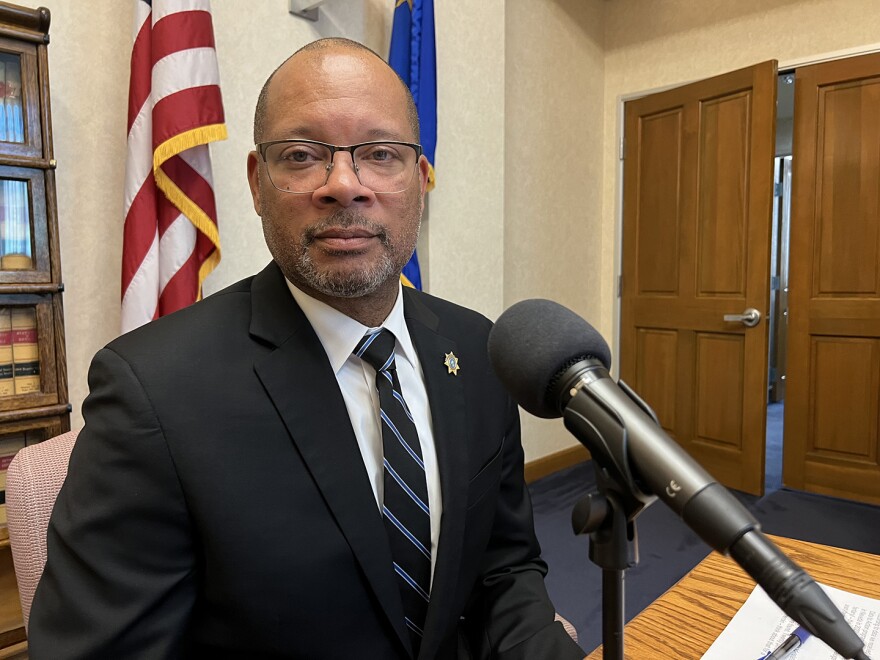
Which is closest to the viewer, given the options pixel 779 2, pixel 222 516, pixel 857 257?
pixel 222 516

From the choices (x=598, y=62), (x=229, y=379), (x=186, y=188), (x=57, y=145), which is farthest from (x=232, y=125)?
(x=598, y=62)

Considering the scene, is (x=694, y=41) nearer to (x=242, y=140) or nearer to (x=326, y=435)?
(x=242, y=140)

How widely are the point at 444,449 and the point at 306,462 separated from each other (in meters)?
0.24

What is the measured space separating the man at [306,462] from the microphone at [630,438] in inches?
16.3

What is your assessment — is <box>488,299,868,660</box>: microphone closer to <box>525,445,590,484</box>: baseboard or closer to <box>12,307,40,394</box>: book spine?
<box>12,307,40,394</box>: book spine

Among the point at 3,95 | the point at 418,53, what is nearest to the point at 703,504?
the point at 3,95

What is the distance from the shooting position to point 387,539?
866mm

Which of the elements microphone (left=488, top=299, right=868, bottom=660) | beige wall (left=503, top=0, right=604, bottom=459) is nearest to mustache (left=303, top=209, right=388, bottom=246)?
microphone (left=488, top=299, right=868, bottom=660)

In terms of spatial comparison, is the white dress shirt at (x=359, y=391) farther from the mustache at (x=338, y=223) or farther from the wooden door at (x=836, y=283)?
the wooden door at (x=836, y=283)

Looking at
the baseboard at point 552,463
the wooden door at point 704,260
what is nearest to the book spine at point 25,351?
the baseboard at point 552,463

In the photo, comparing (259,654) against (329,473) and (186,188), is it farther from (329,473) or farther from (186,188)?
(186,188)

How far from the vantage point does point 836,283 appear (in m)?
3.30

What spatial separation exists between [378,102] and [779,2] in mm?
3519

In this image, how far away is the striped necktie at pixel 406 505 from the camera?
905 millimetres
